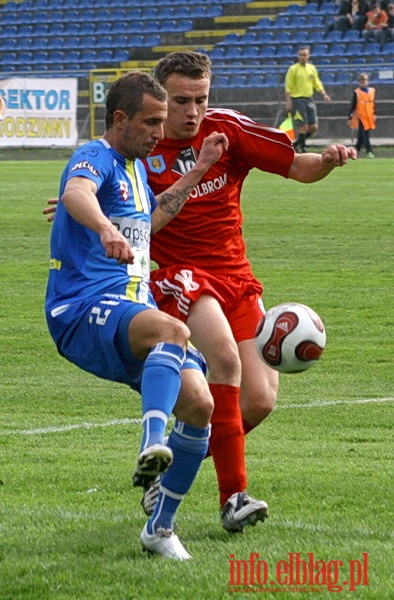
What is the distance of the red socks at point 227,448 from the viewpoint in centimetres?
518

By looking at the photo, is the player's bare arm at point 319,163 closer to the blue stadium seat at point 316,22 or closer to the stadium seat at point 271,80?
the stadium seat at point 271,80

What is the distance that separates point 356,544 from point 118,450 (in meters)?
2.30

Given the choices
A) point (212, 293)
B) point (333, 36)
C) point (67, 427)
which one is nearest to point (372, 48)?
point (333, 36)

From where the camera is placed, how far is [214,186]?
5.95 metres

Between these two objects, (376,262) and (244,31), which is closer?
(376,262)

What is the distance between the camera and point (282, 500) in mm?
5539

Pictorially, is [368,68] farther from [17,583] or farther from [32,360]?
[17,583]

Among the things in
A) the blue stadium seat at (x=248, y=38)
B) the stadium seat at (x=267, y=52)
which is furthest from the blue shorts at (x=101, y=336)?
the blue stadium seat at (x=248, y=38)

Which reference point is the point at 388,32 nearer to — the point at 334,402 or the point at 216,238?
the point at 334,402

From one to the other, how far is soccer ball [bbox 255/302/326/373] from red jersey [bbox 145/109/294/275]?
60 cm

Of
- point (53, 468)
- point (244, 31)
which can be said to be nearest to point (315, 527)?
point (53, 468)

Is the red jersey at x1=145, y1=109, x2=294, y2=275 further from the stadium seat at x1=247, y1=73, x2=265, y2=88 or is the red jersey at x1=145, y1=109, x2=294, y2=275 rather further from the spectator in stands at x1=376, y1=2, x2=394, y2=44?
the spectator in stands at x1=376, y1=2, x2=394, y2=44

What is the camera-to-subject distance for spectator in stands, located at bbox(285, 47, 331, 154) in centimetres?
3000

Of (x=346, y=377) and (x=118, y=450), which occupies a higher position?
(x=118, y=450)
